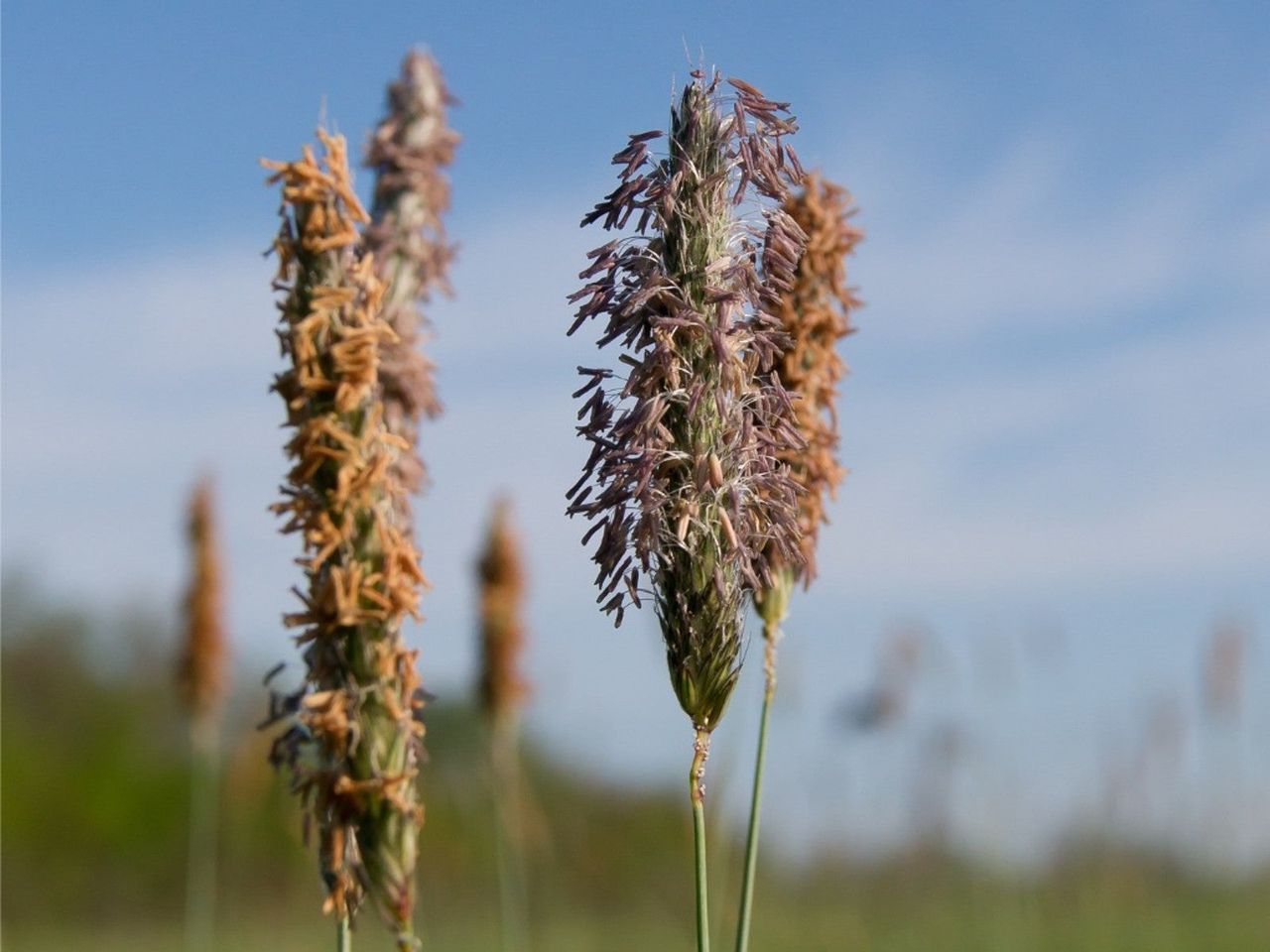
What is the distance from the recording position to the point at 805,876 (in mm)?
19516

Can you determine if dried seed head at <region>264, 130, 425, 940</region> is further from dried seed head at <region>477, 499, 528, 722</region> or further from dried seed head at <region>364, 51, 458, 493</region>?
dried seed head at <region>477, 499, 528, 722</region>

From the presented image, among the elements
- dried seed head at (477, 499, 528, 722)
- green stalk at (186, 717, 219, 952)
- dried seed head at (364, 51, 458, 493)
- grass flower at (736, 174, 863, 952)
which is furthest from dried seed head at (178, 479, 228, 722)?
grass flower at (736, 174, 863, 952)

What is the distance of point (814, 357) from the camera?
197 inches

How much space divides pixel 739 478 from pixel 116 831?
106 ft

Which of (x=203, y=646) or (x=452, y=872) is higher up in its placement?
(x=203, y=646)

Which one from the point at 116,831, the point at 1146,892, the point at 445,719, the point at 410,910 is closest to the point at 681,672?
the point at 410,910

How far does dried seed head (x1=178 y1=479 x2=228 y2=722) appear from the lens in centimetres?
1044

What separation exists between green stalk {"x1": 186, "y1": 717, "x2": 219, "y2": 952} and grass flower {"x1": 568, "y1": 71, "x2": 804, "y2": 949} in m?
8.32

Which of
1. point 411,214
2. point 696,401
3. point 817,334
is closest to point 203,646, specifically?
point 411,214

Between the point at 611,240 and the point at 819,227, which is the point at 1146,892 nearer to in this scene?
the point at 819,227

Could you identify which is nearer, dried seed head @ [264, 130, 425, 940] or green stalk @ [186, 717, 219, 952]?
dried seed head @ [264, 130, 425, 940]

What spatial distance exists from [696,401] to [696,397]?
1 cm

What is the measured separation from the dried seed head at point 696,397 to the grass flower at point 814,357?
103 cm

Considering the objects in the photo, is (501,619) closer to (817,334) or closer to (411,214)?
(411,214)
